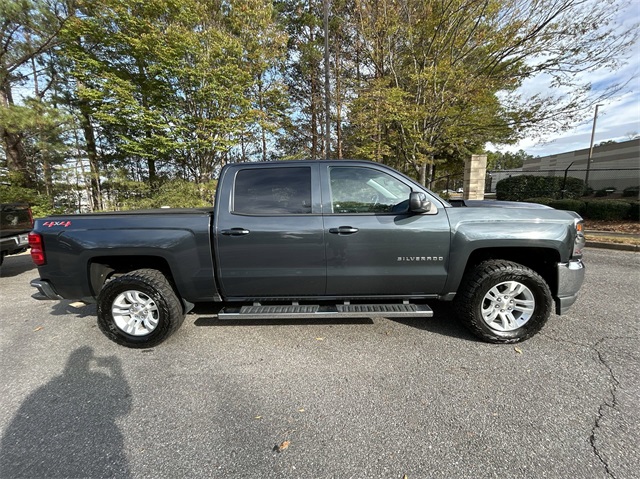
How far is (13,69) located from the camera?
910cm

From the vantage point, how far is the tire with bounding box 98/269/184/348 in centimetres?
276

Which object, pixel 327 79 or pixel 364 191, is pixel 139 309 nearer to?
pixel 364 191

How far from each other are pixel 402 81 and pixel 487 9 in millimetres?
3045

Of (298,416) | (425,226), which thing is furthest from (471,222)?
(298,416)

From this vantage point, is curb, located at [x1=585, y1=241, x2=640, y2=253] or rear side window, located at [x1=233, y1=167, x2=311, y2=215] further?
curb, located at [x1=585, y1=241, x2=640, y2=253]

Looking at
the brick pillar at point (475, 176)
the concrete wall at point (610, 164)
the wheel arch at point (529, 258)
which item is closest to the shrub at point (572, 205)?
the brick pillar at point (475, 176)

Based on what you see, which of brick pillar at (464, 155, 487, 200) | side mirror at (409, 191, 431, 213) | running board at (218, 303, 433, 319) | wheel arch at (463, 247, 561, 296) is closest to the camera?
side mirror at (409, 191, 431, 213)

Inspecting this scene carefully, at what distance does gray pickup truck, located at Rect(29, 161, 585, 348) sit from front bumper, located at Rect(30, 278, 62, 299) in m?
0.01

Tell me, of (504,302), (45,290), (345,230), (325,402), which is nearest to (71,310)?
(45,290)

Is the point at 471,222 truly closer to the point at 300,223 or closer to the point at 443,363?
the point at 443,363

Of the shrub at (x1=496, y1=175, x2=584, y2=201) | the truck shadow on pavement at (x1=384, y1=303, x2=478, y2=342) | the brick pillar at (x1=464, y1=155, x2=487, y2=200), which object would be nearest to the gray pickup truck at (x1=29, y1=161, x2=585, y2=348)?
the truck shadow on pavement at (x1=384, y1=303, x2=478, y2=342)

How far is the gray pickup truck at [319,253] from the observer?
2.71 m

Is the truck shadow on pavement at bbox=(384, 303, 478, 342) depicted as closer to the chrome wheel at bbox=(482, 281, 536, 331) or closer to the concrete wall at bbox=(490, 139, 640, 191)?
the chrome wheel at bbox=(482, 281, 536, 331)

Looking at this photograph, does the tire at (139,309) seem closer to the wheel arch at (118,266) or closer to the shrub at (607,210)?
the wheel arch at (118,266)
